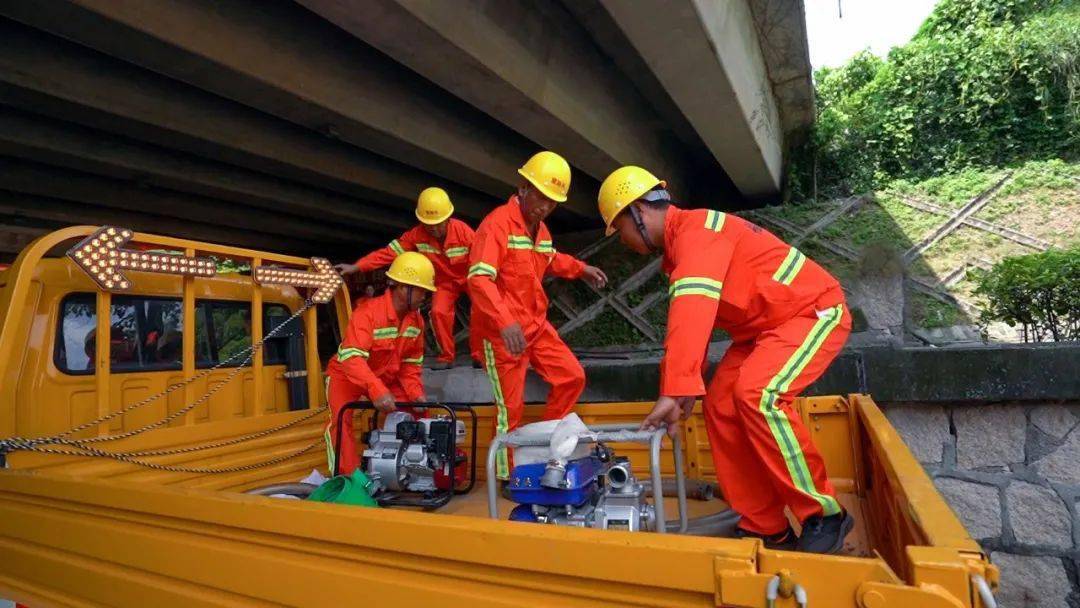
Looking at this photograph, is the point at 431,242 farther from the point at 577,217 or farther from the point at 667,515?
the point at 577,217

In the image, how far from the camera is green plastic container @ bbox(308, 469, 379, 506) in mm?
2846

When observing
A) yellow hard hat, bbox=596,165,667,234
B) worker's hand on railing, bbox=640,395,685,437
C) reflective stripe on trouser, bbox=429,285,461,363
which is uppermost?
yellow hard hat, bbox=596,165,667,234

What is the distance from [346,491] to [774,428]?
78.1 inches

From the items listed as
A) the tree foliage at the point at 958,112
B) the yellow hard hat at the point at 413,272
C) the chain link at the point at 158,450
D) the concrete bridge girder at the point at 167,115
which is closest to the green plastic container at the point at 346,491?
the chain link at the point at 158,450

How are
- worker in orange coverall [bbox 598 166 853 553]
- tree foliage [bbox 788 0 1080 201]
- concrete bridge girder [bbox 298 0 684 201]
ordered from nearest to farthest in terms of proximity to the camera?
worker in orange coverall [bbox 598 166 853 553] → concrete bridge girder [bbox 298 0 684 201] → tree foliage [bbox 788 0 1080 201]

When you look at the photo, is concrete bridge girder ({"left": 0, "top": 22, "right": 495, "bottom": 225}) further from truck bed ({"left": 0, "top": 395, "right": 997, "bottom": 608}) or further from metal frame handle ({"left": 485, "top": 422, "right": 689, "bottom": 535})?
A: metal frame handle ({"left": 485, "top": 422, "right": 689, "bottom": 535})

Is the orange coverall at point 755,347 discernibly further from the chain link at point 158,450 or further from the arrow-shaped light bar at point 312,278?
the chain link at point 158,450

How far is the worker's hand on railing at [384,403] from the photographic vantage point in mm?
3522

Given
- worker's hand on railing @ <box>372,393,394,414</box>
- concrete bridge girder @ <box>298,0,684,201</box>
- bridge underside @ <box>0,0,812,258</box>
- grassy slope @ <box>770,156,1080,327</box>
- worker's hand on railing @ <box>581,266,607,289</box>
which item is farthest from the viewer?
grassy slope @ <box>770,156,1080,327</box>

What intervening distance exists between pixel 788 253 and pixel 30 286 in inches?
145

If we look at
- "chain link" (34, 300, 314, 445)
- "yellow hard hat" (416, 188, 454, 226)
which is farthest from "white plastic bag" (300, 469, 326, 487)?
"yellow hard hat" (416, 188, 454, 226)

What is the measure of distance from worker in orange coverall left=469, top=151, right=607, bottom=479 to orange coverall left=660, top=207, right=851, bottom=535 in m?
1.31

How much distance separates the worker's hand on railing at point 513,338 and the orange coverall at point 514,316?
11 cm

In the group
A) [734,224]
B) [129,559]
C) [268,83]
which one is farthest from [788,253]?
[268,83]
